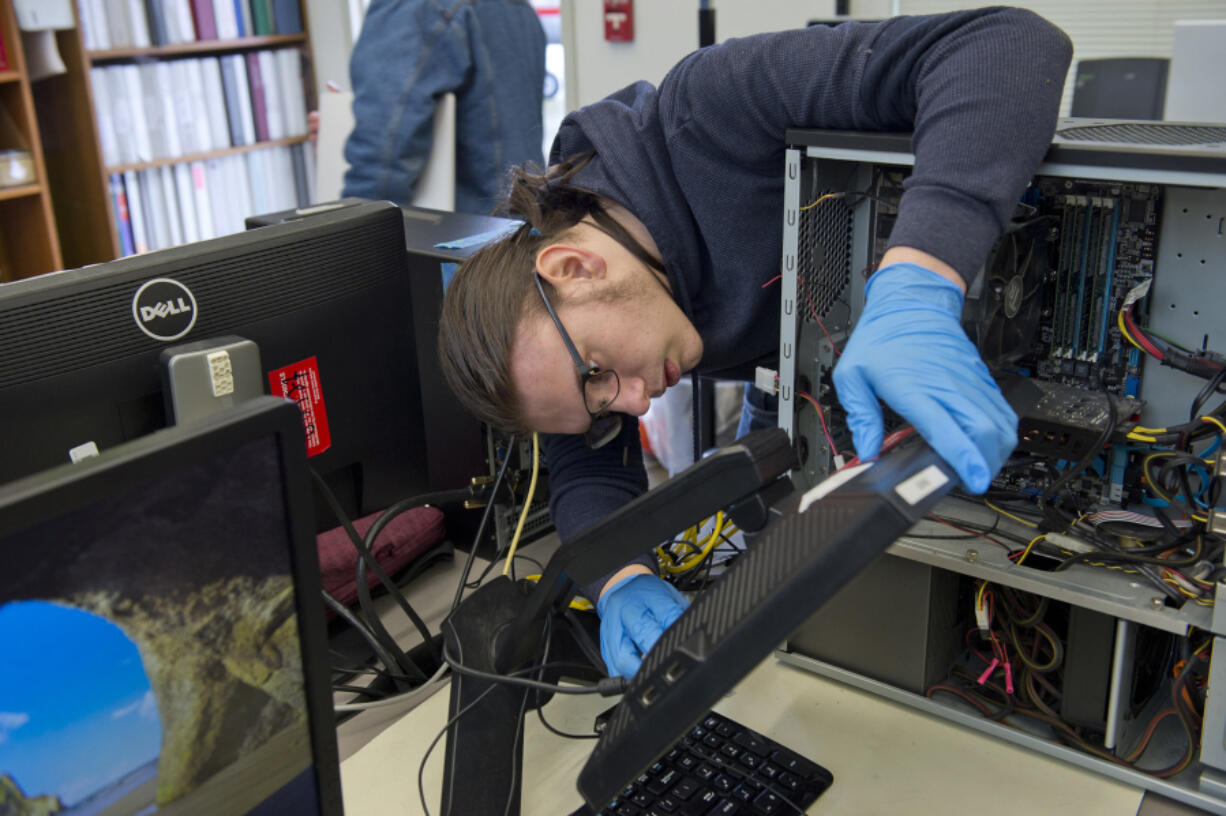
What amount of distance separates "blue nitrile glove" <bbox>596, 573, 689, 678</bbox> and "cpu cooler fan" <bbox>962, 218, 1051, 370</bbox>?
38cm

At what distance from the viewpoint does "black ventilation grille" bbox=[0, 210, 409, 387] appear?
0.74 m

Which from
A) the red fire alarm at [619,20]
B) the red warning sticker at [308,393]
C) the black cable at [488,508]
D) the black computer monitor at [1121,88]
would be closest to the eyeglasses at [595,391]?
the black cable at [488,508]

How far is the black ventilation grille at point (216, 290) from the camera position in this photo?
0.74 m

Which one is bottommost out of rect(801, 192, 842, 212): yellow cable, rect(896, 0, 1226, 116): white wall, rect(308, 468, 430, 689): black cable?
rect(308, 468, 430, 689): black cable

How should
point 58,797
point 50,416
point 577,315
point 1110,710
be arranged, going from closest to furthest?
point 58,797
point 50,416
point 1110,710
point 577,315

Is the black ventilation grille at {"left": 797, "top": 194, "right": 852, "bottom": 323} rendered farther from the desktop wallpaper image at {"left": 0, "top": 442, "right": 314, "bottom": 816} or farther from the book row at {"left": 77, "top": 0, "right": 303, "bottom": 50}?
the book row at {"left": 77, "top": 0, "right": 303, "bottom": 50}

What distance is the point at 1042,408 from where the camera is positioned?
0.89 m

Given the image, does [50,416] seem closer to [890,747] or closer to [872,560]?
[872,560]

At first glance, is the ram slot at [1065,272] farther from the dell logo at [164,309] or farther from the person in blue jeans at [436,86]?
the person in blue jeans at [436,86]

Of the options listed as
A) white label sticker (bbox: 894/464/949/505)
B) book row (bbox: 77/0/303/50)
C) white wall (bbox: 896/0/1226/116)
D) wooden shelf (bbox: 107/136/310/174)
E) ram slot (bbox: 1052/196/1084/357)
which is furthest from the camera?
wooden shelf (bbox: 107/136/310/174)

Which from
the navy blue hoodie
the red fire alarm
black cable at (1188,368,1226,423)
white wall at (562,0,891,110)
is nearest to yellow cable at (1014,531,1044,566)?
black cable at (1188,368,1226,423)

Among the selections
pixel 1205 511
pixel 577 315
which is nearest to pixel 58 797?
pixel 577 315

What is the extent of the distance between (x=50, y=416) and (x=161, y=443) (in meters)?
0.32

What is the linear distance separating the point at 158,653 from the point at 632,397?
599 millimetres
